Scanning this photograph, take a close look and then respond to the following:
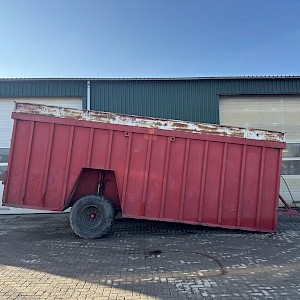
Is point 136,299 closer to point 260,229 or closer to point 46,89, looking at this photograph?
point 260,229

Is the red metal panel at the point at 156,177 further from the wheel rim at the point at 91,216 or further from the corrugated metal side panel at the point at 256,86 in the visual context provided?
the corrugated metal side panel at the point at 256,86

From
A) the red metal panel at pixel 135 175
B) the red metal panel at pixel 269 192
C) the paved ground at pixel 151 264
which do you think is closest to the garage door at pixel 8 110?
the paved ground at pixel 151 264

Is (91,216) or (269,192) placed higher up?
(269,192)

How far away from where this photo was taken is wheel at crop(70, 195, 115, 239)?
25.8 feet

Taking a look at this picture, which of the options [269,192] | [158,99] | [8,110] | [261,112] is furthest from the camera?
[261,112]

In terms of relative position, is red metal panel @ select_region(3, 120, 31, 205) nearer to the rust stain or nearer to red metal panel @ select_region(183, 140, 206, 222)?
the rust stain

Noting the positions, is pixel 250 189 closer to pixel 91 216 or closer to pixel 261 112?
pixel 91 216

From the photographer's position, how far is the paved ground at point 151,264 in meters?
4.62

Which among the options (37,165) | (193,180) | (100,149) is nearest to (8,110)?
(37,165)

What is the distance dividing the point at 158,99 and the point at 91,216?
5927 mm

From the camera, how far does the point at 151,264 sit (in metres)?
5.82

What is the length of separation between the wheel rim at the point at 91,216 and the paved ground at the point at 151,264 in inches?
16.9

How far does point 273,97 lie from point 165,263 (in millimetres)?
9289

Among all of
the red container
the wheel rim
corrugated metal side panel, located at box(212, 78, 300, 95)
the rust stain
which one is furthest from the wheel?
corrugated metal side panel, located at box(212, 78, 300, 95)
